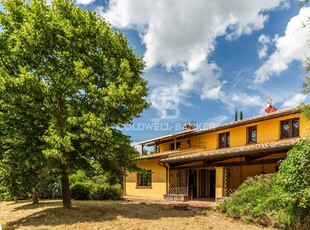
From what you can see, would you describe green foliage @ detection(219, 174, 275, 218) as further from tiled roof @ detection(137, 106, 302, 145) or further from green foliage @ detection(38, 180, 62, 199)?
green foliage @ detection(38, 180, 62, 199)

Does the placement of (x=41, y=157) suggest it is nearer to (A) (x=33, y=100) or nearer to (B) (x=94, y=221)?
(A) (x=33, y=100)

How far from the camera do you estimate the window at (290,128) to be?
18578 millimetres

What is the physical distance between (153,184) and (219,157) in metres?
8.92

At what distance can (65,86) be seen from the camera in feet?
43.3

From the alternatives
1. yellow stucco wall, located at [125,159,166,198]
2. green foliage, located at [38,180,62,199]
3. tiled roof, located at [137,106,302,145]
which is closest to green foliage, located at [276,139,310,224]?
tiled roof, located at [137,106,302,145]

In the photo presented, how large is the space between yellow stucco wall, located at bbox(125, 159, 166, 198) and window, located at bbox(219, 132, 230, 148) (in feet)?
16.9

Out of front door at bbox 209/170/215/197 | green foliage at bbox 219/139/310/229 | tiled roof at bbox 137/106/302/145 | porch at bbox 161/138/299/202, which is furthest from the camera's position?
front door at bbox 209/170/215/197

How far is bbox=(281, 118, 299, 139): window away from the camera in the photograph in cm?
1858

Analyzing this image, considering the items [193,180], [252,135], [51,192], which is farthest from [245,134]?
[51,192]

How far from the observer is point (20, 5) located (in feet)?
45.9

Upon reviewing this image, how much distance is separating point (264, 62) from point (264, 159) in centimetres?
604

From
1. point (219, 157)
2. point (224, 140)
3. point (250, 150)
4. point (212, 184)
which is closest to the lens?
point (250, 150)

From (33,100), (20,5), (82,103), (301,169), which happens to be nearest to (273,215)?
(301,169)

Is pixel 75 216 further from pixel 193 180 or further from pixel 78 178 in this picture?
pixel 78 178
